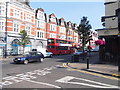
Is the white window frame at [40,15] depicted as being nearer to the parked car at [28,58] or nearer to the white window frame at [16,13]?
the white window frame at [16,13]

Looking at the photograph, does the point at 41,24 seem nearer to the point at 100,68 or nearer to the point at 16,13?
the point at 16,13

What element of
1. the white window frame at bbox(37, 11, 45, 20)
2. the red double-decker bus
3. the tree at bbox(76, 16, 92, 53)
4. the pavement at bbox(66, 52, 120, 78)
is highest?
the white window frame at bbox(37, 11, 45, 20)

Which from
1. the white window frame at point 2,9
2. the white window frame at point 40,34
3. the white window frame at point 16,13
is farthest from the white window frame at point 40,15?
the white window frame at point 2,9

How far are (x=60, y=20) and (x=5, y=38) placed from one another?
3009 cm

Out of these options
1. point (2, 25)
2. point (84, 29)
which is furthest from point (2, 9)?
point (84, 29)

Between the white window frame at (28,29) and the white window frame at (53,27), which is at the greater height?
the white window frame at (53,27)

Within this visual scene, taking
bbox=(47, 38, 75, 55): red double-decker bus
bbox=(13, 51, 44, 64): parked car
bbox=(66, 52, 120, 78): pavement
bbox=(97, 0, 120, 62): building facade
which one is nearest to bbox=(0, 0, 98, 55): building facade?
bbox=(47, 38, 75, 55): red double-decker bus

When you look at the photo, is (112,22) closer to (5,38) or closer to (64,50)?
(64,50)

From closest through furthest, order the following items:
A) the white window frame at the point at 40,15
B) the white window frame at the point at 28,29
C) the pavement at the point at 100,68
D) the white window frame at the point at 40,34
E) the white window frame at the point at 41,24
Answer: the pavement at the point at 100,68
the white window frame at the point at 28,29
the white window frame at the point at 40,34
the white window frame at the point at 41,24
the white window frame at the point at 40,15

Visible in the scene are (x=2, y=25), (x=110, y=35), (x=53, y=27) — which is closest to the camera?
(x=110, y=35)

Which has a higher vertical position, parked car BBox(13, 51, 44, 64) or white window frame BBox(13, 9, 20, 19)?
white window frame BBox(13, 9, 20, 19)

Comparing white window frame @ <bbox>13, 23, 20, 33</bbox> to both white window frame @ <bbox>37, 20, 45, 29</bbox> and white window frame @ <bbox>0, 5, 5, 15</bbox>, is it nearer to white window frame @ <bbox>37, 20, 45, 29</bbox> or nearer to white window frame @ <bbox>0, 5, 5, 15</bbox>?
white window frame @ <bbox>0, 5, 5, 15</bbox>

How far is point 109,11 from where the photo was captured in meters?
19.9

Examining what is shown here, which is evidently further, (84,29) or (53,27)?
(53,27)
